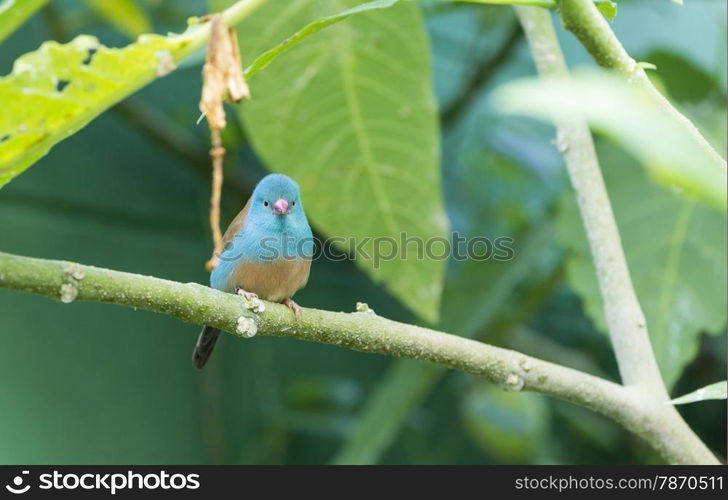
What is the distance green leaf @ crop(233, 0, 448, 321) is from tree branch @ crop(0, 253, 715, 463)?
0.55m

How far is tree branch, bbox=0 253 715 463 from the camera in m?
0.67

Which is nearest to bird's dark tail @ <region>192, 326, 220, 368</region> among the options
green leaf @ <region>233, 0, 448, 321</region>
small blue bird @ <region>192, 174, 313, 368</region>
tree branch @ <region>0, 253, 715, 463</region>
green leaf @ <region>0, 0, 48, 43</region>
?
small blue bird @ <region>192, 174, 313, 368</region>

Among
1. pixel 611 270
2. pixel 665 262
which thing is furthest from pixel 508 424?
pixel 611 270

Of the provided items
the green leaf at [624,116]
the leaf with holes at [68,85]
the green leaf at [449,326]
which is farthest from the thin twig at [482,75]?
the green leaf at [624,116]

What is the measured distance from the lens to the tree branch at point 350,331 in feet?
2.21

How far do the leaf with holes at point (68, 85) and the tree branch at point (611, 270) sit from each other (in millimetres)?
549

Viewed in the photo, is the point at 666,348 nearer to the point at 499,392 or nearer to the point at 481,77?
the point at 499,392

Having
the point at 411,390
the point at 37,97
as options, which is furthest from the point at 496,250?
the point at 37,97

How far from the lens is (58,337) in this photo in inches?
99.8

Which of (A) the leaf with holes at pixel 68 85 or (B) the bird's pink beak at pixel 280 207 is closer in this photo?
(A) the leaf with holes at pixel 68 85

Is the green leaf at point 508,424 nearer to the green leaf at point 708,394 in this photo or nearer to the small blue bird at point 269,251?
the small blue bird at point 269,251

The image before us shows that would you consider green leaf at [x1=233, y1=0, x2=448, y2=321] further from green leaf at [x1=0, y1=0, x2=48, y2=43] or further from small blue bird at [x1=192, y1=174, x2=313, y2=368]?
green leaf at [x1=0, y1=0, x2=48, y2=43]

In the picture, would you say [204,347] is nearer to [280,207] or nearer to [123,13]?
[280,207]

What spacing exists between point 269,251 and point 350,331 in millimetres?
489
